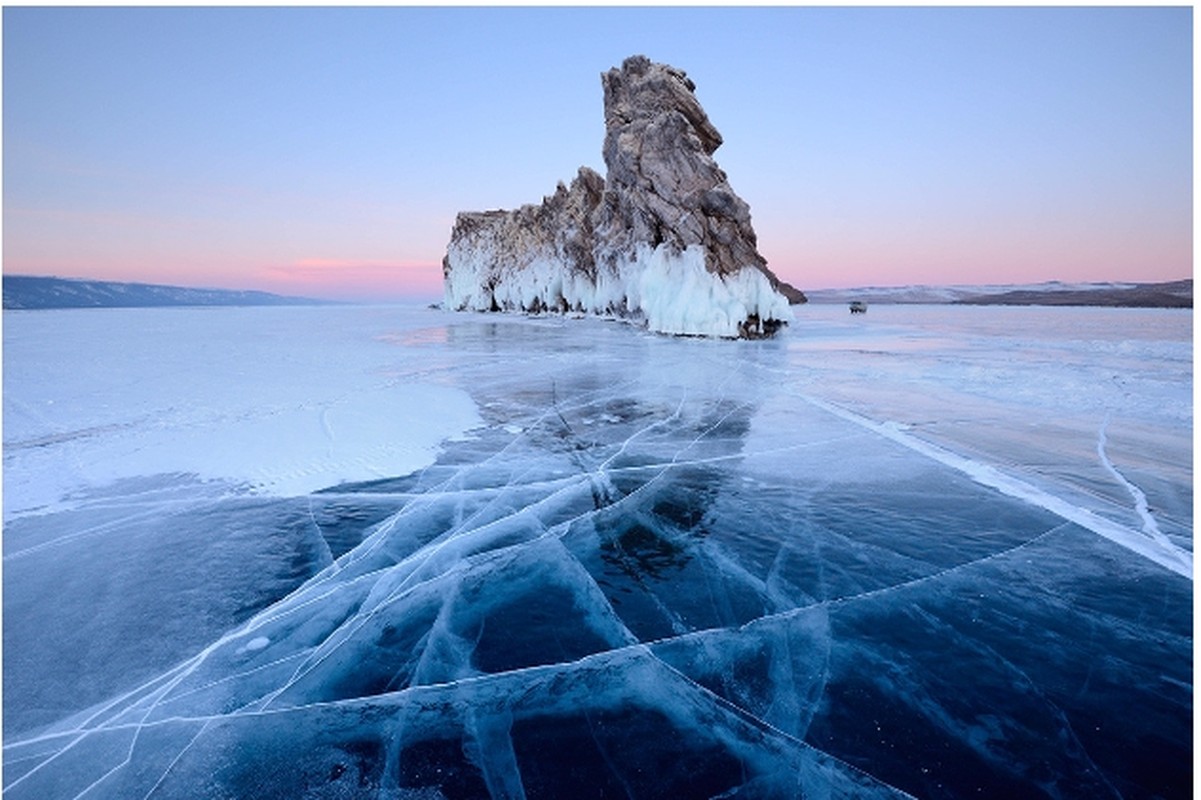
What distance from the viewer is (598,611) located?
3.79 metres

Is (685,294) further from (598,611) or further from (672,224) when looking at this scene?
(598,611)

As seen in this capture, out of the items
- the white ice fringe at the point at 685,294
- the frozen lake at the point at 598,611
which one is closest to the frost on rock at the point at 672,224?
the white ice fringe at the point at 685,294

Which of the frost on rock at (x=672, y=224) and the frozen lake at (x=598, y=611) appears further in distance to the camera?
the frost on rock at (x=672, y=224)

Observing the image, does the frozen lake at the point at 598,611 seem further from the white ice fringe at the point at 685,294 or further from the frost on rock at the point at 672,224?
the frost on rock at the point at 672,224

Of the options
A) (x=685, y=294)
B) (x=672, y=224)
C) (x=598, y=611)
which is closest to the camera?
(x=598, y=611)

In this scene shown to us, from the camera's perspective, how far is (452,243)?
79.7m

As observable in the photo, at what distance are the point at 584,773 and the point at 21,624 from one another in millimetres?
4029

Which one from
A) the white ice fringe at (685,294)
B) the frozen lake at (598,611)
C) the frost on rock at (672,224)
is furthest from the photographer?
the frost on rock at (672,224)

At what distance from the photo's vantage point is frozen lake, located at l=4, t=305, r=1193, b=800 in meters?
2.60

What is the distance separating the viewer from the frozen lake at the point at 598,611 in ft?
8.54

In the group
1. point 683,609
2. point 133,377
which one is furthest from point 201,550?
point 133,377

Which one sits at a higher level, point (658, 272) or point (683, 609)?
point (658, 272)

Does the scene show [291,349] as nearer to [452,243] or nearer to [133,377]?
[133,377]

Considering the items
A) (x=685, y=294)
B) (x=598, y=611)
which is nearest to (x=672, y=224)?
(x=685, y=294)
